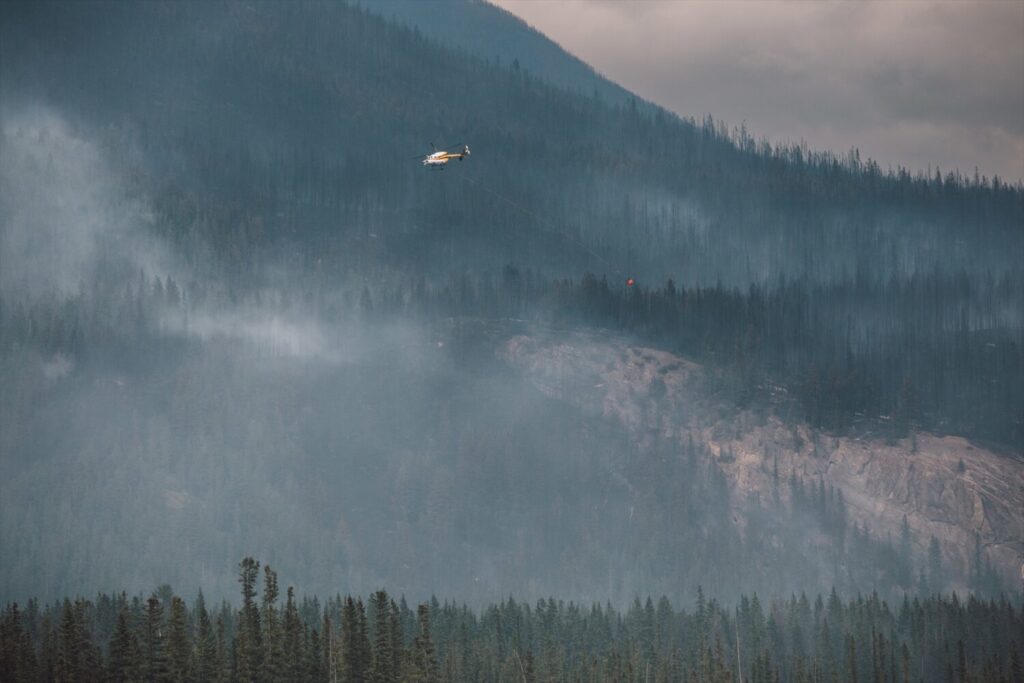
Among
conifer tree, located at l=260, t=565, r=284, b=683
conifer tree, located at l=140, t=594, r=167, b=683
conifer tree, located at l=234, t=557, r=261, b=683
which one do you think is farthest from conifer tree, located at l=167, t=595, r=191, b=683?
conifer tree, located at l=260, t=565, r=284, b=683

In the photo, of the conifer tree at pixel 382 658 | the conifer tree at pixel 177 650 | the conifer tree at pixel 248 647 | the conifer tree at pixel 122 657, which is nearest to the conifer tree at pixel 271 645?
the conifer tree at pixel 248 647

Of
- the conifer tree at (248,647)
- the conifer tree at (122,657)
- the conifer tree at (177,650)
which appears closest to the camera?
the conifer tree at (177,650)

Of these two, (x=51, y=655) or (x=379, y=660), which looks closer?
(x=379, y=660)

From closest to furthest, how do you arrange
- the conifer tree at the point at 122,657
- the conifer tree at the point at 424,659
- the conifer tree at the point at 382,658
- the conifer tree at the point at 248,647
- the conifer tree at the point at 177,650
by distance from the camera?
the conifer tree at the point at 177,650 < the conifer tree at the point at 248,647 < the conifer tree at the point at 122,657 < the conifer tree at the point at 382,658 < the conifer tree at the point at 424,659

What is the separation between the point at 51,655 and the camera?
183125 millimetres

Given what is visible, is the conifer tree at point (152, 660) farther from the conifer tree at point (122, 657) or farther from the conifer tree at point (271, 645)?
the conifer tree at point (271, 645)

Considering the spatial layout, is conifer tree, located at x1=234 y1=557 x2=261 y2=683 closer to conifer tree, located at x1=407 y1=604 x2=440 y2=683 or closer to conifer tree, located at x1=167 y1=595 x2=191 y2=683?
conifer tree, located at x1=167 y1=595 x2=191 y2=683

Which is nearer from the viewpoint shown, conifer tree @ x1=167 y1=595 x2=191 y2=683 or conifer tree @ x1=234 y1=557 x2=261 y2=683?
conifer tree @ x1=167 y1=595 x2=191 y2=683

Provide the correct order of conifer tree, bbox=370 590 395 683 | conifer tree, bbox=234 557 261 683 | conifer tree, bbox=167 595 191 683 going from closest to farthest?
conifer tree, bbox=167 595 191 683, conifer tree, bbox=234 557 261 683, conifer tree, bbox=370 590 395 683

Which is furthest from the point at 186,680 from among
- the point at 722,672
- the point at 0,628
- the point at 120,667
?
the point at 722,672

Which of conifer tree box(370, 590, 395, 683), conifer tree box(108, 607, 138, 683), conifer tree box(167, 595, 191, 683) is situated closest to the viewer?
conifer tree box(167, 595, 191, 683)

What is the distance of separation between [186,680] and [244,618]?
11135mm

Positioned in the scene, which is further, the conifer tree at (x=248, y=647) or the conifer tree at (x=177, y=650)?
the conifer tree at (x=248, y=647)

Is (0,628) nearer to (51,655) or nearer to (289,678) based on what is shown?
(51,655)
